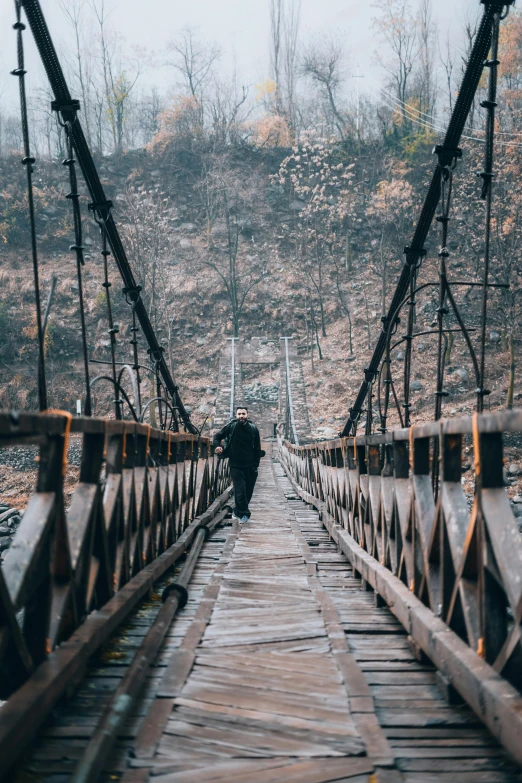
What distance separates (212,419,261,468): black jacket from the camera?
719 cm

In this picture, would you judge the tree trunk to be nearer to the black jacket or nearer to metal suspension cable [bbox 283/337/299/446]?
metal suspension cable [bbox 283/337/299/446]

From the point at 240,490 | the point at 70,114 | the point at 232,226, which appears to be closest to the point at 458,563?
the point at 70,114

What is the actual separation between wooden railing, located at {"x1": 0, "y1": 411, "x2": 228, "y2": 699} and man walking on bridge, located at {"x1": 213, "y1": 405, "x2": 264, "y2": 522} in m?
2.78

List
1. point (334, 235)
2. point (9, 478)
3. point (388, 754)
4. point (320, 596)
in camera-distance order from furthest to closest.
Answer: point (334, 235)
point (9, 478)
point (320, 596)
point (388, 754)

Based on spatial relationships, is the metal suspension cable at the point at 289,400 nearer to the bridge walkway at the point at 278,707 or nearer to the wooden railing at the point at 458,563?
the wooden railing at the point at 458,563

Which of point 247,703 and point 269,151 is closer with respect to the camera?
point 247,703

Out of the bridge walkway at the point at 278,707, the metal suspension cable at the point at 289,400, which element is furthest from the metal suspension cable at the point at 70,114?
the metal suspension cable at the point at 289,400

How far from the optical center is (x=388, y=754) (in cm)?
190

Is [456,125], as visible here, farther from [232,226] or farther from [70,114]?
[232,226]

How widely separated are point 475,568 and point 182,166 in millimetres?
41623

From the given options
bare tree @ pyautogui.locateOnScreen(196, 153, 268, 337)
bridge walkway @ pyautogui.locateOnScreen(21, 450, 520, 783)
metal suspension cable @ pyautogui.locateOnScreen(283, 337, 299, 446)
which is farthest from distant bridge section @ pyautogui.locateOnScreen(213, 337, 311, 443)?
bridge walkway @ pyautogui.locateOnScreen(21, 450, 520, 783)

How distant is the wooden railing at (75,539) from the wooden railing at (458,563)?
119cm

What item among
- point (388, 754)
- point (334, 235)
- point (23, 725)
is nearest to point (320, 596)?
point (388, 754)

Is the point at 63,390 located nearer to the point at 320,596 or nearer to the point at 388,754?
the point at 320,596
